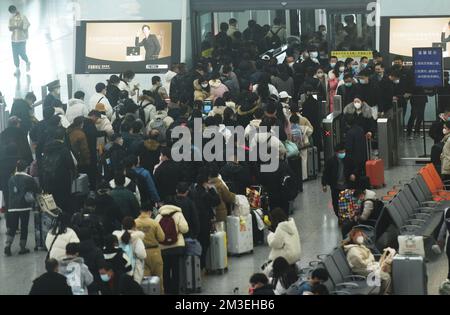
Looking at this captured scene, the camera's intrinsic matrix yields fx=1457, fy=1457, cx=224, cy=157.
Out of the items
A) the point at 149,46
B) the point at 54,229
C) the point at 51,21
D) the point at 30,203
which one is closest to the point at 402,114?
the point at 149,46

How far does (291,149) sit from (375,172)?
181 cm

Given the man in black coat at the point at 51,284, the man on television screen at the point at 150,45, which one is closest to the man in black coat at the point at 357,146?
the man in black coat at the point at 51,284

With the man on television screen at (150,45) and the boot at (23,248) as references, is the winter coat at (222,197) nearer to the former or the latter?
the boot at (23,248)

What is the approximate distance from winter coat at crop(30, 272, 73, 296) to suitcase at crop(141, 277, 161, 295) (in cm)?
177

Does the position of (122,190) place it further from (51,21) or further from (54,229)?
(51,21)

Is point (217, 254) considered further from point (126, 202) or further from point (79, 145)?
point (79, 145)

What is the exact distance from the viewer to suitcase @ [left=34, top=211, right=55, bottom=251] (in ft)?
65.1

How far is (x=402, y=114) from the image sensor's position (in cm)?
2694

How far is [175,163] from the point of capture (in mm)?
20141

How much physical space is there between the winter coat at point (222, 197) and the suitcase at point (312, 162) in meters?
5.23

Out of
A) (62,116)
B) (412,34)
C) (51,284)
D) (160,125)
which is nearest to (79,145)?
(160,125)

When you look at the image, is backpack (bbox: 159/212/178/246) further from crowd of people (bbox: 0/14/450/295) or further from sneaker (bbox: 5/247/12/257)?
sneaker (bbox: 5/247/12/257)

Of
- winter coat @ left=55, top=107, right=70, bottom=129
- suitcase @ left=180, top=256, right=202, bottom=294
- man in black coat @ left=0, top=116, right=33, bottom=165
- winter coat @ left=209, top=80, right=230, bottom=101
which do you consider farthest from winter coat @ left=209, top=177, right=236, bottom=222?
winter coat @ left=209, top=80, right=230, bottom=101
